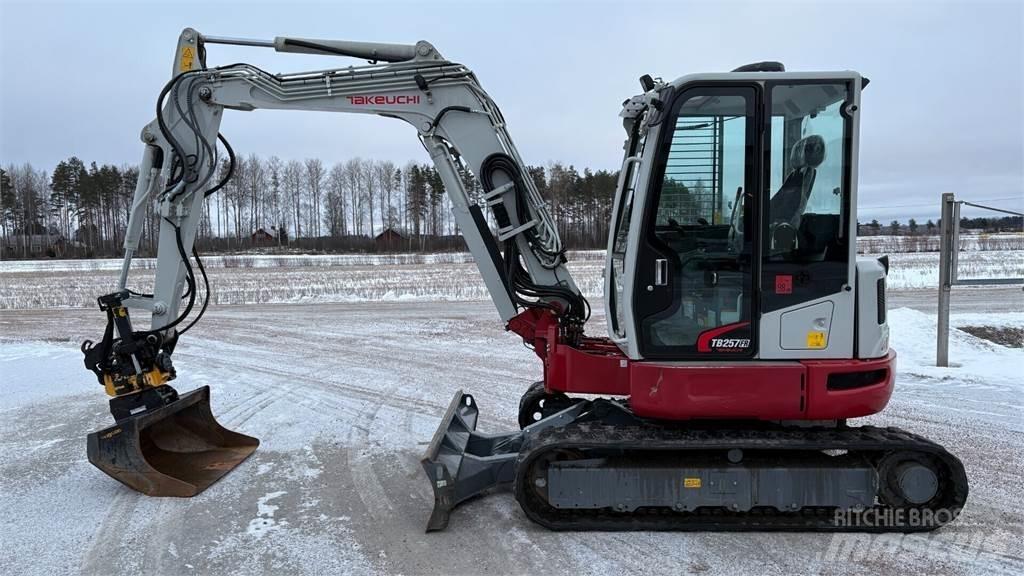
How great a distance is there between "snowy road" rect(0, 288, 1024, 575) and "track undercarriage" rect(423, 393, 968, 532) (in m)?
0.13

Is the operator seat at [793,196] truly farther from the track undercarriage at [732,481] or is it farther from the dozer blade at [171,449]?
the dozer blade at [171,449]

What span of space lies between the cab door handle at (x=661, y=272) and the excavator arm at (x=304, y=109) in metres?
1.04

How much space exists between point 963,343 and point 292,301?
1657 centimetres

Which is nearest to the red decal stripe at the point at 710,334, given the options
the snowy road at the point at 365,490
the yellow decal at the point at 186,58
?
the snowy road at the point at 365,490

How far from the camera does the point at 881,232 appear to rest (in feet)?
251

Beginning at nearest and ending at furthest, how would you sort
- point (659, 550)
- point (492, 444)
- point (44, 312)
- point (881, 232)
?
1. point (659, 550)
2. point (492, 444)
3. point (44, 312)
4. point (881, 232)

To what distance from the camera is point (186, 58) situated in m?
5.08

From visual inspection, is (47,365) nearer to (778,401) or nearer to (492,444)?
(492,444)

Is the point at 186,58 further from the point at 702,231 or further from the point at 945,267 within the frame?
the point at 945,267

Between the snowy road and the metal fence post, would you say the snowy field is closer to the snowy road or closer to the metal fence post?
the metal fence post

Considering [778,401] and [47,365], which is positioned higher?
[778,401]

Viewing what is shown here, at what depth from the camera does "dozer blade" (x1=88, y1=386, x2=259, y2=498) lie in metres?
4.73

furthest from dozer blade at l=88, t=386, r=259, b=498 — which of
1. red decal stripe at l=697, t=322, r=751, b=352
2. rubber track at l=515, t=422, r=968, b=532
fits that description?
red decal stripe at l=697, t=322, r=751, b=352

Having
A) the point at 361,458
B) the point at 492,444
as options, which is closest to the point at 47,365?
the point at 361,458
